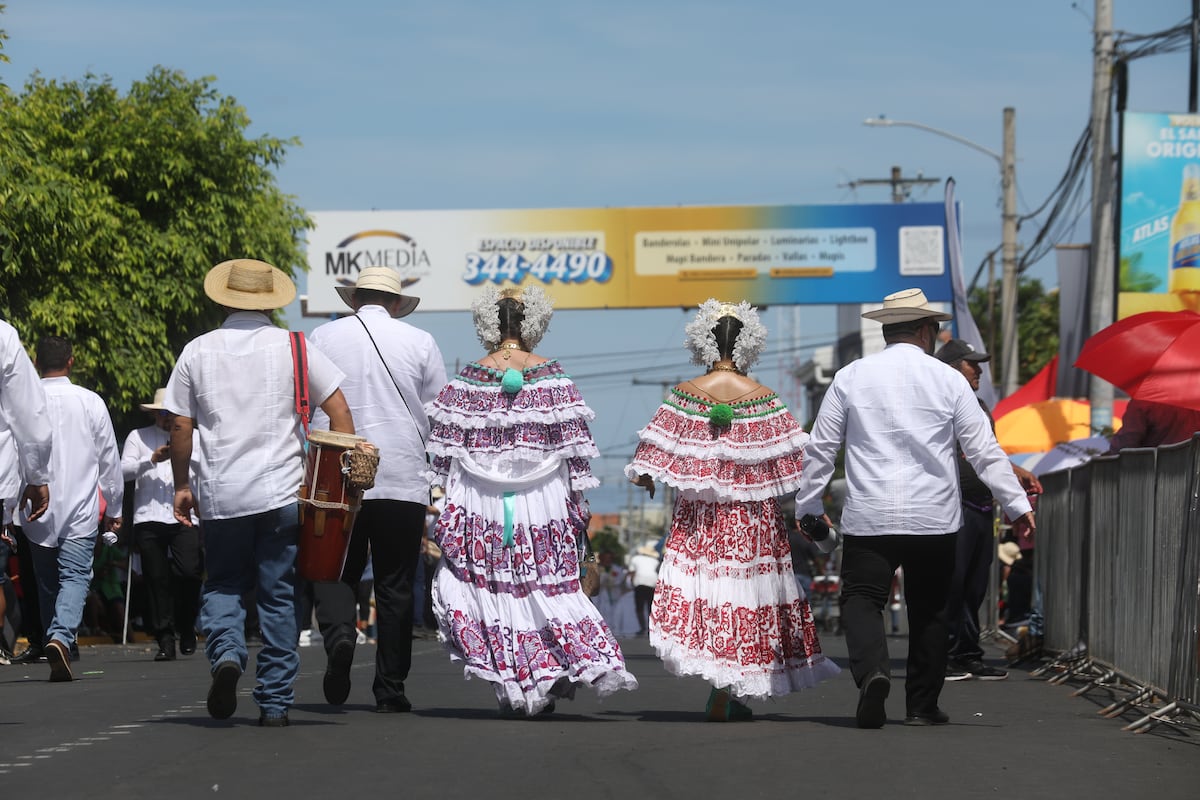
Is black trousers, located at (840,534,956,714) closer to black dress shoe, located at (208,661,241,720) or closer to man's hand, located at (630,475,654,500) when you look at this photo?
man's hand, located at (630,475,654,500)

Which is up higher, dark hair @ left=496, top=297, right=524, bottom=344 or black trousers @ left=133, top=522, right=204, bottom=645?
dark hair @ left=496, top=297, right=524, bottom=344

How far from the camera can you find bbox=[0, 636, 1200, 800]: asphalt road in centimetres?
622

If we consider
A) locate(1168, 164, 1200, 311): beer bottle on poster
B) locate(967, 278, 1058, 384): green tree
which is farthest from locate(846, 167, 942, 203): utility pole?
locate(1168, 164, 1200, 311): beer bottle on poster

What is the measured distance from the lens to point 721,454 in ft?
30.5

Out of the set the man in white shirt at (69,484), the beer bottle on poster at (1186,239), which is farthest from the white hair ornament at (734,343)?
the beer bottle on poster at (1186,239)

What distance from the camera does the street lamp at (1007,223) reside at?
3416 cm

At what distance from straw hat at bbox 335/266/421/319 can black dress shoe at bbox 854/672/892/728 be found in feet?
9.22

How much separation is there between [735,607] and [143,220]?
24061 millimetres

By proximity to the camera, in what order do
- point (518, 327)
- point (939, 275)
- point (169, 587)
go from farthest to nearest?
point (939, 275) → point (169, 587) → point (518, 327)

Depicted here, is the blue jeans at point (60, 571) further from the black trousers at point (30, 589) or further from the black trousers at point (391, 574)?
the black trousers at point (391, 574)

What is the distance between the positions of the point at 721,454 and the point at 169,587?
20.2ft

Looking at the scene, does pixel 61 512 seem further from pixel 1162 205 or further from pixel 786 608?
pixel 1162 205

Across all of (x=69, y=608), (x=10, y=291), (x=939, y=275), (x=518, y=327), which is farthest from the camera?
(x=939, y=275)

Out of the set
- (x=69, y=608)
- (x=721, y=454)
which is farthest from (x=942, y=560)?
(x=69, y=608)
